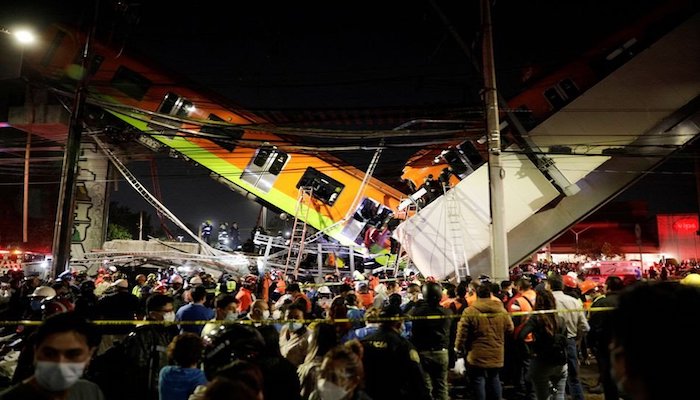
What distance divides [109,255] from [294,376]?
59.8 ft

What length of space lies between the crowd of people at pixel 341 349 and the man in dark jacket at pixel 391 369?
0.04ft

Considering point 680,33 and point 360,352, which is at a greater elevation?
point 680,33

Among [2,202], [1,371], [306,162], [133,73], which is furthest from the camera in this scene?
[2,202]

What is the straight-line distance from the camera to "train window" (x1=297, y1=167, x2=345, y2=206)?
1933cm

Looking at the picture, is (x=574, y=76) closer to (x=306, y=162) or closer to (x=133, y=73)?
(x=306, y=162)

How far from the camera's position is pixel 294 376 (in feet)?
11.9

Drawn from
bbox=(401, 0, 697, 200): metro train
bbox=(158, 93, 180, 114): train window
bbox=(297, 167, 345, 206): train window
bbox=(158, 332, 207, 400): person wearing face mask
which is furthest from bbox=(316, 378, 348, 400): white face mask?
bbox=(158, 93, 180, 114): train window

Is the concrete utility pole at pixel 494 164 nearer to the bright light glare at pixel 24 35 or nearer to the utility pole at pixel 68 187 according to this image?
the bright light glare at pixel 24 35

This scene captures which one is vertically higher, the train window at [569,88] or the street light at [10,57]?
the train window at [569,88]

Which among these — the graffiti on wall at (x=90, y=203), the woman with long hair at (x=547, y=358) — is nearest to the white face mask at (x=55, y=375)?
the woman with long hair at (x=547, y=358)

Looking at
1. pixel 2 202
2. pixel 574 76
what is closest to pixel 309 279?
pixel 574 76

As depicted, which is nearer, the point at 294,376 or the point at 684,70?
the point at 294,376

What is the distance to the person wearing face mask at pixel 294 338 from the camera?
17.1 feet

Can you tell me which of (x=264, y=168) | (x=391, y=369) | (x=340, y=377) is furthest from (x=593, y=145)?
(x=340, y=377)
